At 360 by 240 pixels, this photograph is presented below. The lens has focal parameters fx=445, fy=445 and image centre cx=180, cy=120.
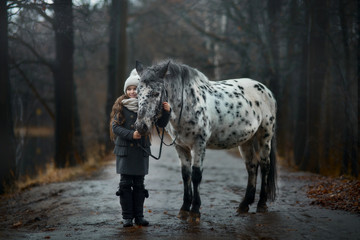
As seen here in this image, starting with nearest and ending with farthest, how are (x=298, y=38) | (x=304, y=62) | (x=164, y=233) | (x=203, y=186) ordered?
(x=164, y=233) < (x=203, y=186) < (x=304, y=62) < (x=298, y=38)

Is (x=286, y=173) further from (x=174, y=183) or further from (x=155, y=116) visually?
(x=155, y=116)

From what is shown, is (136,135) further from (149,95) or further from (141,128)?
(149,95)

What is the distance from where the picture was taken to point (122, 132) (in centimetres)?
572

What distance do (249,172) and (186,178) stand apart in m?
1.43

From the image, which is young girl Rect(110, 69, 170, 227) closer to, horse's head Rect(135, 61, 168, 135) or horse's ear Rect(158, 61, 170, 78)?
horse's head Rect(135, 61, 168, 135)

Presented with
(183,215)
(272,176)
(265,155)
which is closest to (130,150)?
(183,215)

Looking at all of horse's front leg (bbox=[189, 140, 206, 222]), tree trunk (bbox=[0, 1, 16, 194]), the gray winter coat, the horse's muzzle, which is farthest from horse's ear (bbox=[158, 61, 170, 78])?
tree trunk (bbox=[0, 1, 16, 194])

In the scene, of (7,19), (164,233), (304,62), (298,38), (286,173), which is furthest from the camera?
(298,38)

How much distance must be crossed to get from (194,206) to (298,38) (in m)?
10.8

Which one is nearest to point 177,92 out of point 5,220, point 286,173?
point 5,220

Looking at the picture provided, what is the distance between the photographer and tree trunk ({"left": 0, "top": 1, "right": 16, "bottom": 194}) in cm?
958

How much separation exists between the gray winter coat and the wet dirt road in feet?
2.55

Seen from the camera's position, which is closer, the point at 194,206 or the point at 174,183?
the point at 194,206

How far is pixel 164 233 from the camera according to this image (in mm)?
5484
